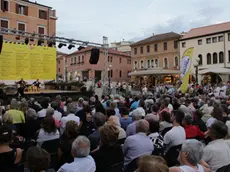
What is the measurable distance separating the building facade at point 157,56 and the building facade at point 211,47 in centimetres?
350

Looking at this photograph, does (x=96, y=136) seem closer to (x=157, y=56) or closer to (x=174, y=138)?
(x=174, y=138)

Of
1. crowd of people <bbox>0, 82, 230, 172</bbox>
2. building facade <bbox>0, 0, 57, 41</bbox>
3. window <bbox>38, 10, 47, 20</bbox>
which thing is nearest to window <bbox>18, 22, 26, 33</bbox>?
building facade <bbox>0, 0, 57, 41</bbox>

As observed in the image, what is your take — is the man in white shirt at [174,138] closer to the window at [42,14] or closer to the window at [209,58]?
the window at [209,58]

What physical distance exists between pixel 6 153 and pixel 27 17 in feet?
110

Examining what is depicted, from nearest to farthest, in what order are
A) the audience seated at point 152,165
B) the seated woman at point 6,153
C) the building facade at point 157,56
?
the audience seated at point 152,165, the seated woman at point 6,153, the building facade at point 157,56

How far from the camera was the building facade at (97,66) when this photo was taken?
160ft

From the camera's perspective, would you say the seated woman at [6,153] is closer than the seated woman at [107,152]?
Yes

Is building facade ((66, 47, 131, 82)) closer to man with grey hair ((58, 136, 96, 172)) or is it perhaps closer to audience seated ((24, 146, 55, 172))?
man with grey hair ((58, 136, 96, 172))

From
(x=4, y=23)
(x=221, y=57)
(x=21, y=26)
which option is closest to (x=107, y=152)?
(x=4, y=23)

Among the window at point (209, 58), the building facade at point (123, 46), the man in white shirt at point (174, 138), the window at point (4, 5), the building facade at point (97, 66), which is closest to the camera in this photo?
the man in white shirt at point (174, 138)

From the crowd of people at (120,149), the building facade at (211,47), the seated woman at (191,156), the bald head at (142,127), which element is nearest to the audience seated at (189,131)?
the crowd of people at (120,149)

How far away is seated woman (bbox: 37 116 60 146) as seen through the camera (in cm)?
437

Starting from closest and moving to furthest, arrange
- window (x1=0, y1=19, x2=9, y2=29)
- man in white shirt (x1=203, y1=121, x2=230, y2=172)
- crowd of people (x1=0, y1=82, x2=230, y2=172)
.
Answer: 1. crowd of people (x1=0, y1=82, x2=230, y2=172)
2. man in white shirt (x1=203, y1=121, x2=230, y2=172)
3. window (x1=0, y1=19, x2=9, y2=29)

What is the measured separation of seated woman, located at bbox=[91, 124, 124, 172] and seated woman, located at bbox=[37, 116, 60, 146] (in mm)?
1277
